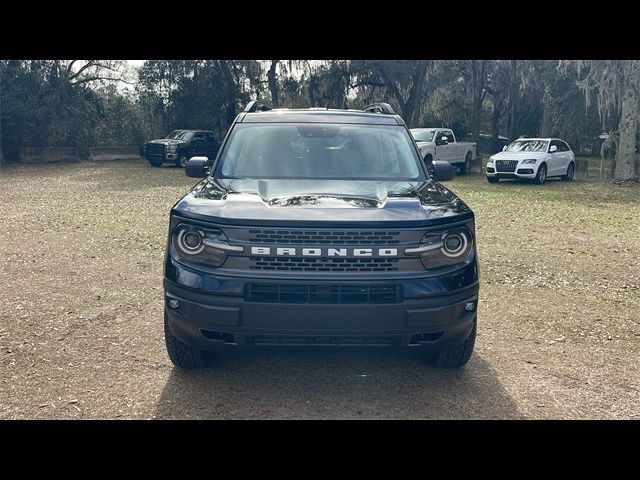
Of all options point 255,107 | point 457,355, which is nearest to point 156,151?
point 255,107

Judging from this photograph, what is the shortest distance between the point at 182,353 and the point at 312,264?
4.08 ft

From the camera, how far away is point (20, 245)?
8.50 metres

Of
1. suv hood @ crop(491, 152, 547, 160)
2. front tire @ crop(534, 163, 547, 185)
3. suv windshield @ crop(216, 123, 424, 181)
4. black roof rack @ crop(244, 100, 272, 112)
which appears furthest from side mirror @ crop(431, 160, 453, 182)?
front tire @ crop(534, 163, 547, 185)

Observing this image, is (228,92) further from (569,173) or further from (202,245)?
(202,245)

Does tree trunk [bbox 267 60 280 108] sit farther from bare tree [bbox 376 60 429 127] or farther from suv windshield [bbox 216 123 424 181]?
suv windshield [bbox 216 123 424 181]

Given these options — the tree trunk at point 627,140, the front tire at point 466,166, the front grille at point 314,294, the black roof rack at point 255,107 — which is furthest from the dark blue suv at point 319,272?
the front tire at point 466,166

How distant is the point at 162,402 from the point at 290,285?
1153mm

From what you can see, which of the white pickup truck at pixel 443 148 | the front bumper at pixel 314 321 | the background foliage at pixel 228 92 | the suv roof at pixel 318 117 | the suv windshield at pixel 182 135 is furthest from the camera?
the background foliage at pixel 228 92

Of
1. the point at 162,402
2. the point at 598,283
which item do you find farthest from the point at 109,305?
the point at 598,283

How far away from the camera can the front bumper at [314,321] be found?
3.27 meters

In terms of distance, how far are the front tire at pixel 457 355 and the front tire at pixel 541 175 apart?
15.7 metres

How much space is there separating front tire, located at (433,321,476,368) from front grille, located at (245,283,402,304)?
2.96ft

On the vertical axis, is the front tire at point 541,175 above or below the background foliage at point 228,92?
below

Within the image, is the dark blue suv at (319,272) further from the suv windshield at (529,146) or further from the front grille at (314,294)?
the suv windshield at (529,146)
